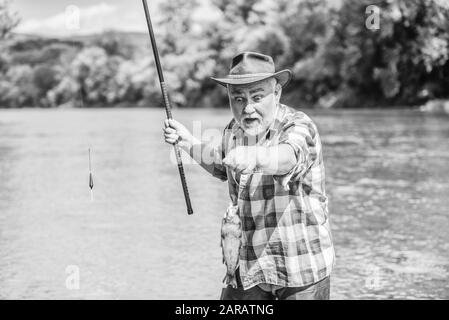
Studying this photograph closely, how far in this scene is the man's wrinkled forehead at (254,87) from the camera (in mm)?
3000

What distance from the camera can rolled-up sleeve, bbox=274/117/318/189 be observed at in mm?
2850

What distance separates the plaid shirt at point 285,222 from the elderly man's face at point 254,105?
0.17 feet

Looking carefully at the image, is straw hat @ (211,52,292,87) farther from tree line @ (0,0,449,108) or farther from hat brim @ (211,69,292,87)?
tree line @ (0,0,449,108)

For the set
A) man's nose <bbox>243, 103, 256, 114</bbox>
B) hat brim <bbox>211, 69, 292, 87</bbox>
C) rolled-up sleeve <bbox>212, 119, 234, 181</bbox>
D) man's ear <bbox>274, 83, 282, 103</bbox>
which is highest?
hat brim <bbox>211, 69, 292, 87</bbox>

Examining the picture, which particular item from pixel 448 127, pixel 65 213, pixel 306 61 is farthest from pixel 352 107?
pixel 65 213

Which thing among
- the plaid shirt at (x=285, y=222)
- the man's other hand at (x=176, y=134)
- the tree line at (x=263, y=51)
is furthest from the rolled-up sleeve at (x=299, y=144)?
the tree line at (x=263, y=51)

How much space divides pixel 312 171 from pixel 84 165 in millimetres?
14604

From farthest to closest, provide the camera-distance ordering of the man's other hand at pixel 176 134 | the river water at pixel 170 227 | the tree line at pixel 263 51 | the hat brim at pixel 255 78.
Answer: the tree line at pixel 263 51 < the river water at pixel 170 227 < the man's other hand at pixel 176 134 < the hat brim at pixel 255 78

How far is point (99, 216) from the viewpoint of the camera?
1030cm

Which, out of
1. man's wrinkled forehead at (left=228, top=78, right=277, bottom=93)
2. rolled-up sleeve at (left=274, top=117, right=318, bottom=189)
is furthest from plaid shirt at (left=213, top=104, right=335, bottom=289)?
man's wrinkled forehead at (left=228, top=78, right=277, bottom=93)

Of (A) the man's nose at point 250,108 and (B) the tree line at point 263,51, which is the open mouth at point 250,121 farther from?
(B) the tree line at point 263,51

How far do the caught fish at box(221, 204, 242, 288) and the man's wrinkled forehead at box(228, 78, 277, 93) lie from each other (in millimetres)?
457

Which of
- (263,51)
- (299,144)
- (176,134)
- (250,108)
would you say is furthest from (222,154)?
(263,51)

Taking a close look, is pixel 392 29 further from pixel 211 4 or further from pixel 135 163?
pixel 211 4
